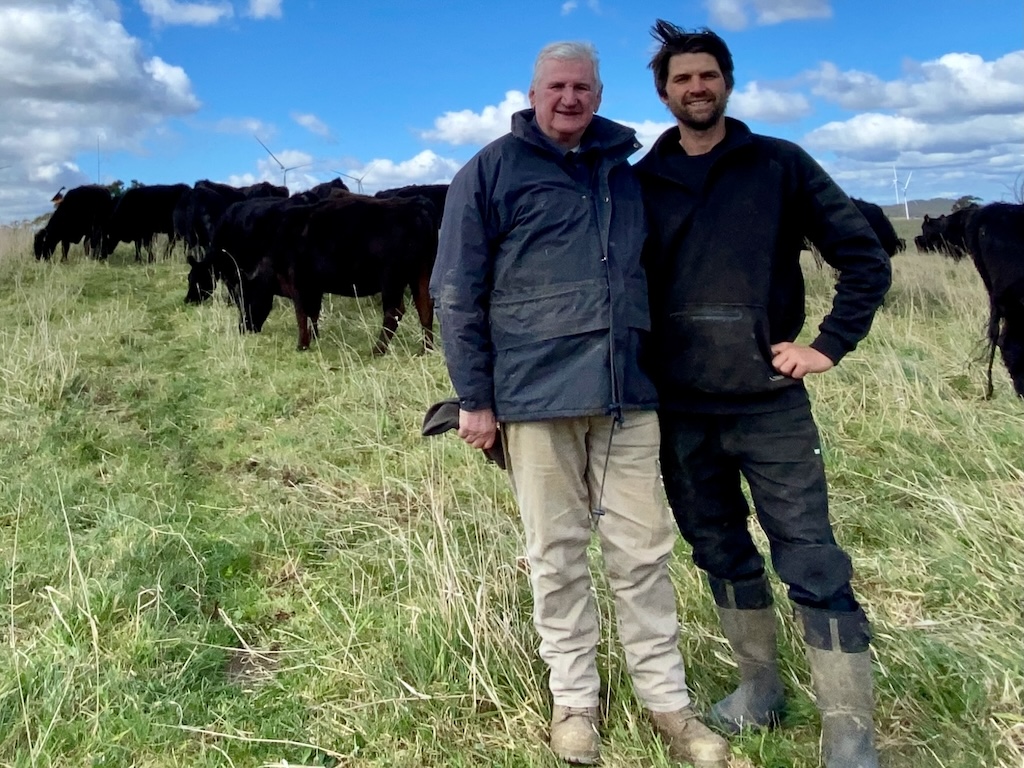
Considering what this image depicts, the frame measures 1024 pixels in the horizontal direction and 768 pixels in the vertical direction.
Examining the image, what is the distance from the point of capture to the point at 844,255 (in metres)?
3.03

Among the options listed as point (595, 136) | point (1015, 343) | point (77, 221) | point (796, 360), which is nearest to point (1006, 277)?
point (1015, 343)

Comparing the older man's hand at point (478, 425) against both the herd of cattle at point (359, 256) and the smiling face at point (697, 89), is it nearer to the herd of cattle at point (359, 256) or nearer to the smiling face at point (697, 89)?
the smiling face at point (697, 89)

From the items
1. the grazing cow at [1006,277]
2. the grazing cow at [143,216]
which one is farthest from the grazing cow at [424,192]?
the grazing cow at [1006,277]

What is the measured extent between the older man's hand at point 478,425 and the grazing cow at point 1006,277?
5.23 meters

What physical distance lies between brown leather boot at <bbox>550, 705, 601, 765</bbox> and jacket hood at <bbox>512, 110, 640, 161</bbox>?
73.0 inches

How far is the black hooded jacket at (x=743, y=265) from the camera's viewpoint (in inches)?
117

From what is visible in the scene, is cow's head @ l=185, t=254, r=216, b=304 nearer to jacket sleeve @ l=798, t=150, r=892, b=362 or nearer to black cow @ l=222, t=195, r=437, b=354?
black cow @ l=222, t=195, r=437, b=354

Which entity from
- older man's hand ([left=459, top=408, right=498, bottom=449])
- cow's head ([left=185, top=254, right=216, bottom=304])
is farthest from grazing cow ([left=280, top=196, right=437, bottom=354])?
older man's hand ([left=459, top=408, right=498, bottom=449])

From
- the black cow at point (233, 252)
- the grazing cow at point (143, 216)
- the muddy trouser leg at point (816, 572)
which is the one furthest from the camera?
the grazing cow at point (143, 216)

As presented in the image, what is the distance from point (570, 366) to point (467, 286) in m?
0.42

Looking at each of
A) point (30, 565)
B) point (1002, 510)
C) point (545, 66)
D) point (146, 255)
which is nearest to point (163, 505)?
point (30, 565)

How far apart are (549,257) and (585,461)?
702 mm

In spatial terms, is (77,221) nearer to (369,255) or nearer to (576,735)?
(369,255)

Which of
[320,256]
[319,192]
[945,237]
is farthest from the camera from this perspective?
[945,237]
